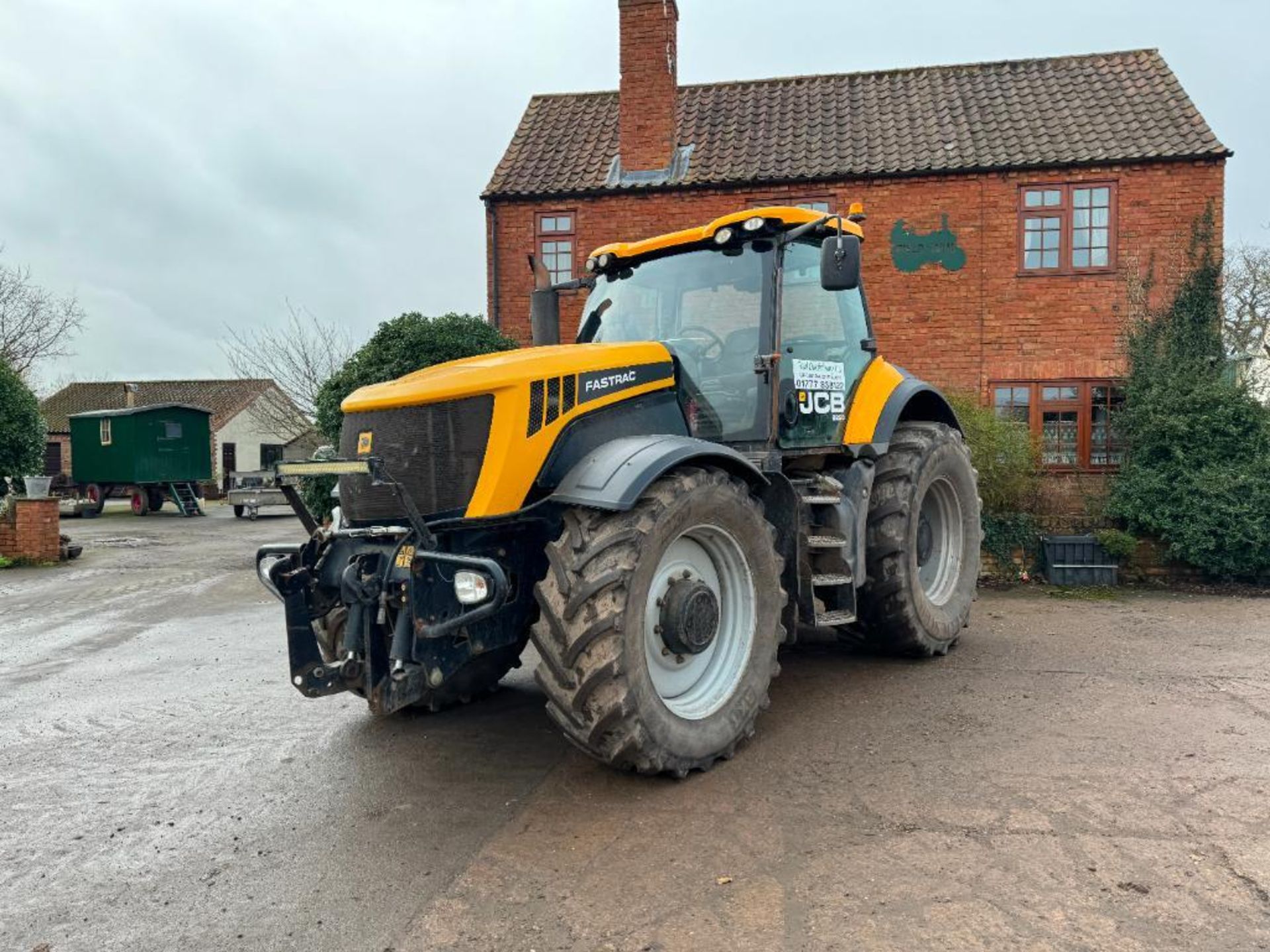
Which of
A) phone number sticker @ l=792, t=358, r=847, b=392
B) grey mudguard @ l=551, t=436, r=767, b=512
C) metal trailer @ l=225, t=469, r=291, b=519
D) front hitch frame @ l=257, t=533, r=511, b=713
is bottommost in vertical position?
metal trailer @ l=225, t=469, r=291, b=519

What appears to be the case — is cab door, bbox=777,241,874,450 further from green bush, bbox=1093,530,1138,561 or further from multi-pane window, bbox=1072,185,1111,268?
multi-pane window, bbox=1072,185,1111,268

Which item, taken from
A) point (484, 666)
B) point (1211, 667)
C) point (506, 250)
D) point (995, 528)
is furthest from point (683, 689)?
point (506, 250)

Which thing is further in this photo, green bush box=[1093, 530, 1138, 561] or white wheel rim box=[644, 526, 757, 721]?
green bush box=[1093, 530, 1138, 561]

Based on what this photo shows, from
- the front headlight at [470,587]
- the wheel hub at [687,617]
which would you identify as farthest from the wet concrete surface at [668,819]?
the front headlight at [470,587]

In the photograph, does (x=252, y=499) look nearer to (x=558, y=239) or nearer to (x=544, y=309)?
(x=558, y=239)

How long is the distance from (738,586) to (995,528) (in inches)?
247

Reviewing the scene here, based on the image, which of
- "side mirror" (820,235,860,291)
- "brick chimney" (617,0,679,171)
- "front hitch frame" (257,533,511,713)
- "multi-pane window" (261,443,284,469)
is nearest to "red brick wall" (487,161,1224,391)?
"brick chimney" (617,0,679,171)

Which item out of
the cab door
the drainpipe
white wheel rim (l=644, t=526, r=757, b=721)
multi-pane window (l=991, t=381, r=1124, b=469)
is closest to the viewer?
white wheel rim (l=644, t=526, r=757, b=721)

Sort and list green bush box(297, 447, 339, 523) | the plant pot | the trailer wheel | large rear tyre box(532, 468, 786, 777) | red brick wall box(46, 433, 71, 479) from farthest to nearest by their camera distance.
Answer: red brick wall box(46, 433, 71, 479)
the trailer wheel
the plant pot
green bush box(297, 447, 339, 523)
large rear tyre box(532, 468, 786, 777)

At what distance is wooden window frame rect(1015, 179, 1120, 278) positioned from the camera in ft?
42.0

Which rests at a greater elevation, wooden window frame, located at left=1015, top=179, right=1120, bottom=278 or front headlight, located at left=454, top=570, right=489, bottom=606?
wooden window frame, located at left=1015, top=179, right=1120, bottom=278

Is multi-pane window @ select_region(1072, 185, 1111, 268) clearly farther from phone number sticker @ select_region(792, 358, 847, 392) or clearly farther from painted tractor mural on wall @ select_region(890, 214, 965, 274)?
phone number sticker @ select_region(792, 358, 847, 392)

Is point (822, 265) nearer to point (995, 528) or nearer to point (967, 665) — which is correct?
point (967, 665)

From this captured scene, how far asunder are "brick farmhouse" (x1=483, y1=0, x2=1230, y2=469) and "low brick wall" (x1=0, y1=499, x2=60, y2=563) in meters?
6.91
